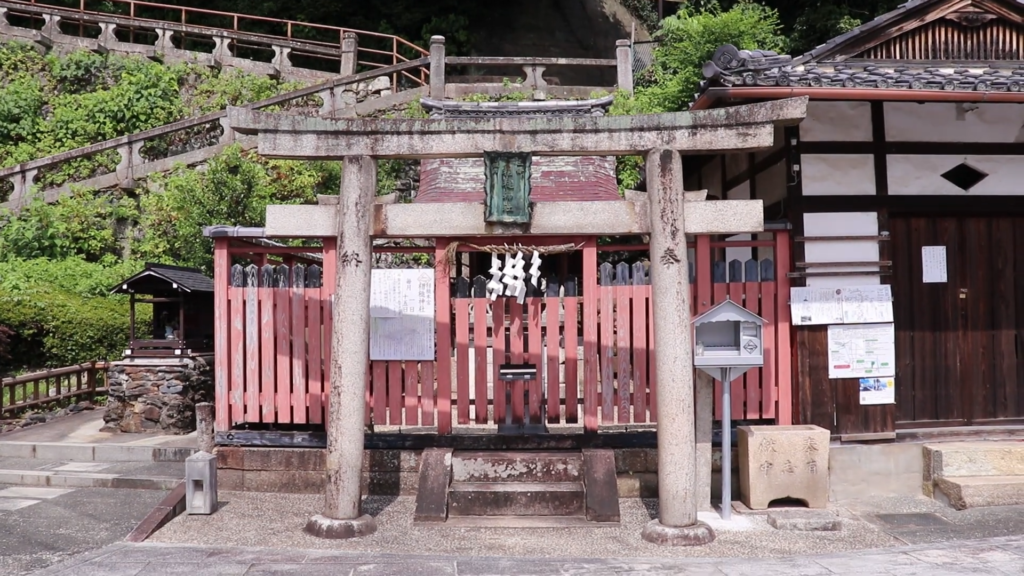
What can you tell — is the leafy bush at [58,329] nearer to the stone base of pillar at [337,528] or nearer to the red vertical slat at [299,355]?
the red vertical slat at [299,355]

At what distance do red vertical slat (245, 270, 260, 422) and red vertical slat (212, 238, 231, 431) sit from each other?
235 mm

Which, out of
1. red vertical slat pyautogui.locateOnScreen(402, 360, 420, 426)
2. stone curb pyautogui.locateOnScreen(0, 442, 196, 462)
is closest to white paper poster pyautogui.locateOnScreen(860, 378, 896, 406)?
red vertical slat pyautogui.locateOnScreen(402, 360, 420, 426)

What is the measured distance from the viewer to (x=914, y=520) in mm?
7785

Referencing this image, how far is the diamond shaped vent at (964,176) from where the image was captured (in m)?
8.94

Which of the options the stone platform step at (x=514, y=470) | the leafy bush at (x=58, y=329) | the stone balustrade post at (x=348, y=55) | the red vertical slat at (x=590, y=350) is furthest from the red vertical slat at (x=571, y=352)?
the stone balustrade post at (x=348, y=55)

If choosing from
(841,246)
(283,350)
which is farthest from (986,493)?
(283,350)

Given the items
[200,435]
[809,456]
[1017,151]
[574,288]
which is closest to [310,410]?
[200,435]

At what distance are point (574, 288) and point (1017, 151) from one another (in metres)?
5.41

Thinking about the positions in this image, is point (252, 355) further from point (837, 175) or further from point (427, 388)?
point (837, 175)

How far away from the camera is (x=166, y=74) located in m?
24.4

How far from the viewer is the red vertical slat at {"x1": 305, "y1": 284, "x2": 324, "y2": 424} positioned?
347 inches

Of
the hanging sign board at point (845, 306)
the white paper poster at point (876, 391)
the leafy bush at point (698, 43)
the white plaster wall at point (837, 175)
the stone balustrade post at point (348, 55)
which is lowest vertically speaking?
the white paper poster at point (876, 391)

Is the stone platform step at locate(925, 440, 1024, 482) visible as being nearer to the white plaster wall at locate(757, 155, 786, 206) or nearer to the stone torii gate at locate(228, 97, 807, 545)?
the stone torii gate at locate(228, 97, 807, 545)

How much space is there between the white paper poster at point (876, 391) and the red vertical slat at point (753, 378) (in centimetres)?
113
